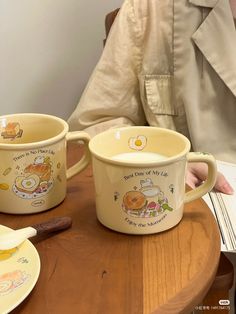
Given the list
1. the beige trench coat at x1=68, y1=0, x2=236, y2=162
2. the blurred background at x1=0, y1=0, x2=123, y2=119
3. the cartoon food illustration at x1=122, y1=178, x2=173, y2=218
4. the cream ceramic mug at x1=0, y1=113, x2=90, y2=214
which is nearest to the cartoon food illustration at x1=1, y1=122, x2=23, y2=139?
the cream ceramic mug at x1=0, y1=113, x2=90, y2=214

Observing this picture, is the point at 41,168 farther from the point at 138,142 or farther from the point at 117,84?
the point at 117,84

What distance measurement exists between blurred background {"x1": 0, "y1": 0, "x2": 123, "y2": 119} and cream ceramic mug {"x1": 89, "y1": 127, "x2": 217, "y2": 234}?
2.25 feet

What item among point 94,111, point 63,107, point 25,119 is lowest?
point 63,107

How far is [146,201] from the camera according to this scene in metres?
0.50

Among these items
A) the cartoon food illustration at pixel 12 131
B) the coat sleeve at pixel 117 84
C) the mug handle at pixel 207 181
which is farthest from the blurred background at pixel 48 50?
the mug handle at pixel 207 181

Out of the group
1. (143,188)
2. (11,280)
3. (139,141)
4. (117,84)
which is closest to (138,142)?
(139,141)

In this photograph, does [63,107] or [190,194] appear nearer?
[190,194]

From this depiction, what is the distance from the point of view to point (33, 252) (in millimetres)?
480

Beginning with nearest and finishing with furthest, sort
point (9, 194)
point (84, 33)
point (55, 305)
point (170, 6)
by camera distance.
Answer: point (55, 305) < point (9, 194) < point (170, 6) < point (84, 33)

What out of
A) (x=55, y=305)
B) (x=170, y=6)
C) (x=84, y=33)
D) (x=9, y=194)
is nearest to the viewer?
(x=55, y=305)

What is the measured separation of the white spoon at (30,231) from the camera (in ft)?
1.60

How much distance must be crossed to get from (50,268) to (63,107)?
820 mm

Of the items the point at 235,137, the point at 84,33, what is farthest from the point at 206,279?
the point at 84,33

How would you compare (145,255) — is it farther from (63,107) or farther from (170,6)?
(63,107)
